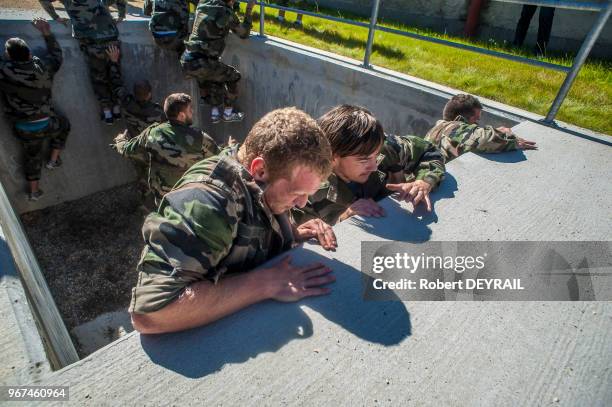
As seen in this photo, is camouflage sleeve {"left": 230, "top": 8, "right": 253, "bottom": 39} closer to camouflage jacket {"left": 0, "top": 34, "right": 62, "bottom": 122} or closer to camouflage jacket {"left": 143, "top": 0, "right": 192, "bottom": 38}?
camouflage jacket {"left": 143, "top": 0, "right": 192, "bottom": 38}

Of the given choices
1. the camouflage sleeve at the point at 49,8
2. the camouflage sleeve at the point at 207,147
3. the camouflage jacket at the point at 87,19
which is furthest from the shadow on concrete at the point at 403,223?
the camouflage sleeve at the point at 49,8

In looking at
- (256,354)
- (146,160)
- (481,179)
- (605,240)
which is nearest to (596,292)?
(605,240)

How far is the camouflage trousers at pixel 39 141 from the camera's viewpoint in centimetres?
459

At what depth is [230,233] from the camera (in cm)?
120

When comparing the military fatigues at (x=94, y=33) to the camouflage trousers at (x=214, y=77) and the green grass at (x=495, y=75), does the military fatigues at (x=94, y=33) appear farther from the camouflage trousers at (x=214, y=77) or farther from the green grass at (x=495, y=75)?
the green grass at (x=495, y=75)

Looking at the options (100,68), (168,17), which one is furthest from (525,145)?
(100,68)

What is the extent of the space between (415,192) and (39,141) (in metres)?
5.00

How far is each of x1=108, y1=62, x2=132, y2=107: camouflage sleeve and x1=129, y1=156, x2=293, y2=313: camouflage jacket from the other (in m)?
4.58

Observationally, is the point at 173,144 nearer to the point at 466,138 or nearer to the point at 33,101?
the point at 33,101

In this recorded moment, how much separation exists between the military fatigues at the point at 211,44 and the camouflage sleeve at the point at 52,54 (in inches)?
62.8

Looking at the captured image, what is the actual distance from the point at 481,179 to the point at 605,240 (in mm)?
708

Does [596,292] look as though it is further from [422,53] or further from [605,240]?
[422,53]

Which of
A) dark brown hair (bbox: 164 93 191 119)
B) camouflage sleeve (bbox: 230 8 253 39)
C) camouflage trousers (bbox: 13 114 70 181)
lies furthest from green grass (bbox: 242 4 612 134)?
camouflage trousers (bbox: 13 114 70 181)

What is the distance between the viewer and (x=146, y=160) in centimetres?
389
